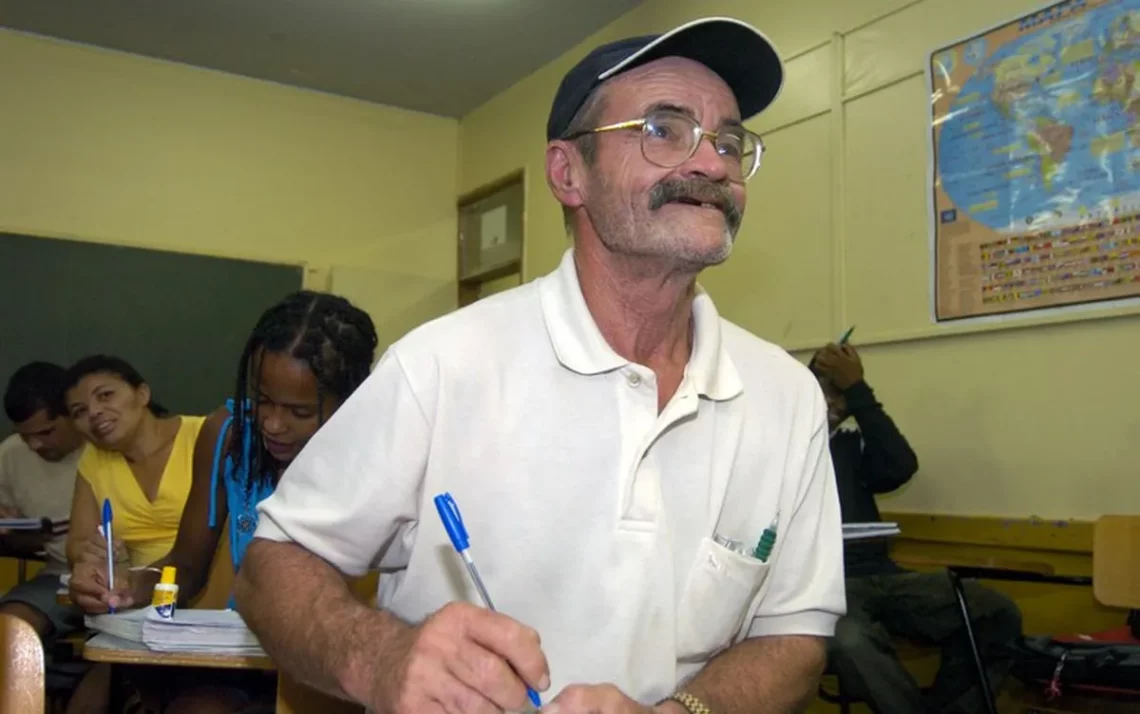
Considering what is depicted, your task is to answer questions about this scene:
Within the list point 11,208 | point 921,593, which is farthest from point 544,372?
point 11,208

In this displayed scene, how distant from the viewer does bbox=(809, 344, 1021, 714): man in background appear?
2.50 m

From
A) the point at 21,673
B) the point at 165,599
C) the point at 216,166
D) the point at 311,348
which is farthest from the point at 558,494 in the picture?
the point at 216,166

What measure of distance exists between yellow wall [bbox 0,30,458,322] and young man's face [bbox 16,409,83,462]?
4.21 ft

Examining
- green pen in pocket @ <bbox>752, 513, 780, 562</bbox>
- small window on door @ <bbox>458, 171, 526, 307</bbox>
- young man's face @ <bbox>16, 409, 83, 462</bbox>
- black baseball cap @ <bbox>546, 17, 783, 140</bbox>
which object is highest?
small window on door @ <bbox>458, 171, 526, 307</bbox>

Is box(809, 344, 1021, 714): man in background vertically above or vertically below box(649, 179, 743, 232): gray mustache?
below

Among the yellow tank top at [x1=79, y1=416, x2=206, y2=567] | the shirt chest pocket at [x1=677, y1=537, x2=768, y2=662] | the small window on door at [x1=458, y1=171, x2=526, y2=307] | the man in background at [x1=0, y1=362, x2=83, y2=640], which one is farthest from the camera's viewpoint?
the small window on door at [x1=458, y1=171, x2=526, y2=307]

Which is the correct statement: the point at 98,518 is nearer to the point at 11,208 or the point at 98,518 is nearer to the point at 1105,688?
the point at 1105,688

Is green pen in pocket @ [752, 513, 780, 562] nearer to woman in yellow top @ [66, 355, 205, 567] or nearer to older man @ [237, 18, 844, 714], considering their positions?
older man @ [237, 18, 844, 714]

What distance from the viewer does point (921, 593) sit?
8.70ft

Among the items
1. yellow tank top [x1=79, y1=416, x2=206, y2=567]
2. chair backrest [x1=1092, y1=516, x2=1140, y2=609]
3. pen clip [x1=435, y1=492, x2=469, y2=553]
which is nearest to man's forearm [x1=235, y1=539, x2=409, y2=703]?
pen clip [x1=435, y1=492, x2=469, y2=553]

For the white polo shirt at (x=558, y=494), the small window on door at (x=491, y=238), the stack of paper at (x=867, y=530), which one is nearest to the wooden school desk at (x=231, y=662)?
the white polo shirt at (x=558, y=494)

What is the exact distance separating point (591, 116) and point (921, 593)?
6.09 ft

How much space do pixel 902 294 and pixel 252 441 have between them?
84.0 inches

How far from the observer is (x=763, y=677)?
1.19 m
